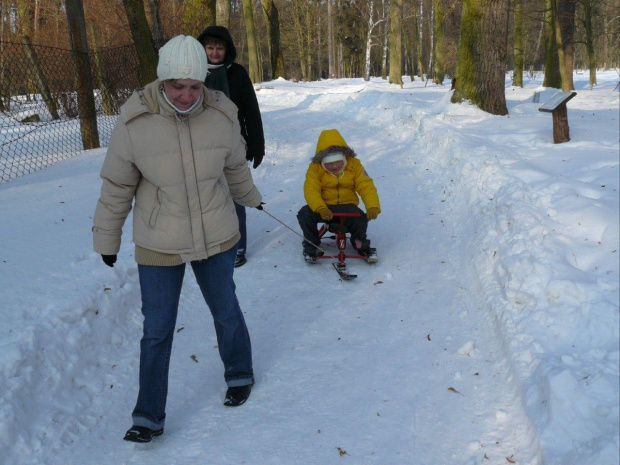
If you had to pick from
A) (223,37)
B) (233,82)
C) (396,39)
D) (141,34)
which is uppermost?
(396,39)

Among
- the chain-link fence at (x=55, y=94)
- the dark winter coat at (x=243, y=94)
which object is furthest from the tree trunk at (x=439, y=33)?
the dark winter coat at (x=243, y=94)

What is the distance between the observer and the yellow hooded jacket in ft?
17.3

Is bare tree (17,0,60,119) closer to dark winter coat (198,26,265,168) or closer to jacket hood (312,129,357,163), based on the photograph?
dark winter coat (198,26,265,168)

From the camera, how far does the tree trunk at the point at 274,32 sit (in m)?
25.7

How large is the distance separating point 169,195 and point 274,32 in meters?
25.4

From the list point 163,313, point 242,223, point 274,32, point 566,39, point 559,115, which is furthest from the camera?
point 274,32

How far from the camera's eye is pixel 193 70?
248cm

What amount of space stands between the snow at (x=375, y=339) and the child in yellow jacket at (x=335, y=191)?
30 cm

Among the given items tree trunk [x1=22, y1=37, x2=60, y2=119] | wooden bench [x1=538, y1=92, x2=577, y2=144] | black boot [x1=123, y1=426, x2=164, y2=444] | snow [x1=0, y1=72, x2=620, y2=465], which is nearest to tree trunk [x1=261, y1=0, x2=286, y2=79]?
tree trunk [x1=22, y1=37, x2=60, y2=119]

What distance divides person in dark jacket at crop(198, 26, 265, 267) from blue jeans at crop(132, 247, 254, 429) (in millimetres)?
1851

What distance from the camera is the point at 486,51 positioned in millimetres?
10062

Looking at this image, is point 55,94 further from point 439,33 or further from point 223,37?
point 439,33

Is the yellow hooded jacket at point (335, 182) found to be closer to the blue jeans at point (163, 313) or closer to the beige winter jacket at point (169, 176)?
the blue jeans at point (163, 313)

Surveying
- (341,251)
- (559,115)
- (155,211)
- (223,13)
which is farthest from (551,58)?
(155,211)
